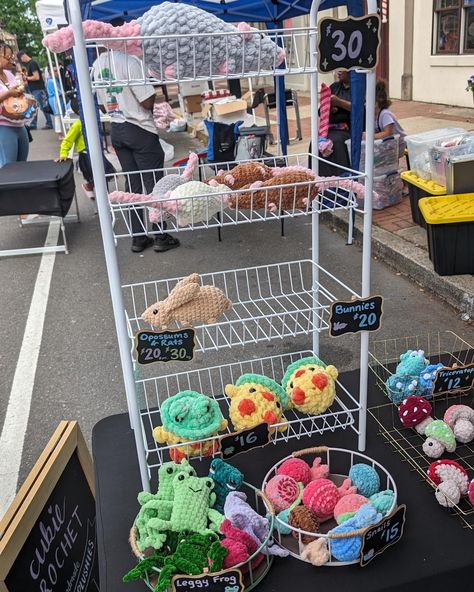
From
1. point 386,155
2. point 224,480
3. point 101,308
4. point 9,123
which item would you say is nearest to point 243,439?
point 224,480

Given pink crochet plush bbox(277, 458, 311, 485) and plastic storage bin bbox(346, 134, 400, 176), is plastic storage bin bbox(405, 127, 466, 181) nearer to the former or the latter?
plastic storage bin bbox(346, 134, 400, 176)

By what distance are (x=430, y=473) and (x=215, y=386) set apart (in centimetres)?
155

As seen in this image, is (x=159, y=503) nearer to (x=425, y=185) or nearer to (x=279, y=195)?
(x=279, y=195)

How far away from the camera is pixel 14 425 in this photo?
2.99m

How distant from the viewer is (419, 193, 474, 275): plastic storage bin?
3482 mm

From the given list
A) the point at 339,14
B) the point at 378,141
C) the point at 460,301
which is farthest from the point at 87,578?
the point at 339,14

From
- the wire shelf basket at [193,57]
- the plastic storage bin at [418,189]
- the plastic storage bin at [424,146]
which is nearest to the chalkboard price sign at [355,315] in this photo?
the wire shelf basket at [193,57]

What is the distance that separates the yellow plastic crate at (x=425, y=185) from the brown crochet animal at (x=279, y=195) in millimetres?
2586

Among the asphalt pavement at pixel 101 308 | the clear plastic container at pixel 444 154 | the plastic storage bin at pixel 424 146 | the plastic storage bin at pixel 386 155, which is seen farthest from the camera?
the plastic storage bin at pixel 386 155

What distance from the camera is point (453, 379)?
2.21 meters

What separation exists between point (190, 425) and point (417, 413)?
0.88 m

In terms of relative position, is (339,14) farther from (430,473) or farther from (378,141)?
(430,473)

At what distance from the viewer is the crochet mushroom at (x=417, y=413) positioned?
2088 millimetres

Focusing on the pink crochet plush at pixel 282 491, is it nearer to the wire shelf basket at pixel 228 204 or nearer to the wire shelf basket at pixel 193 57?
the wire shelf basket at pixel 228 204
